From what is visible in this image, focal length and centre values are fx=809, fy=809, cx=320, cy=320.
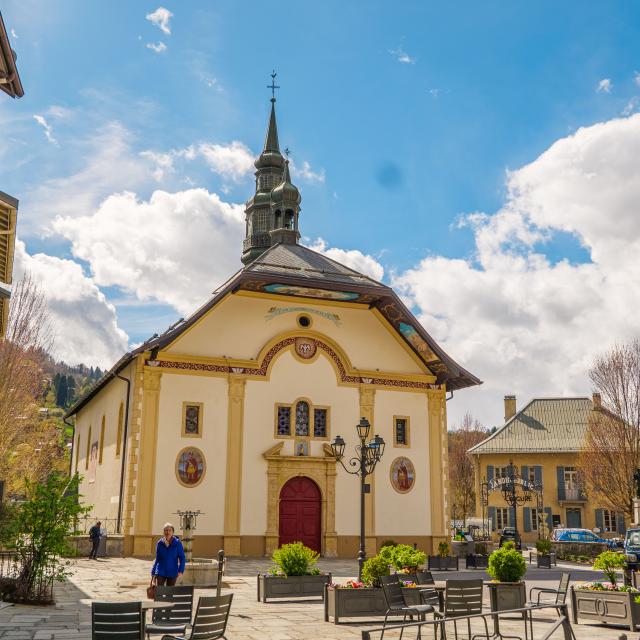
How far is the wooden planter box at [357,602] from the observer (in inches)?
522

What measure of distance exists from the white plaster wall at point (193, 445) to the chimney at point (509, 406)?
1401 inches

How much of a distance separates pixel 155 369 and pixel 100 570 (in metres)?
7.40

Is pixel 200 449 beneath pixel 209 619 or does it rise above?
above

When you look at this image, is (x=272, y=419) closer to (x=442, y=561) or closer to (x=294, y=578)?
(x=442, y=561)

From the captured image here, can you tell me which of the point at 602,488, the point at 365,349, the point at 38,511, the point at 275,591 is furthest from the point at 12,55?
the point at 602,488

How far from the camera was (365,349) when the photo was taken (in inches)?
1217

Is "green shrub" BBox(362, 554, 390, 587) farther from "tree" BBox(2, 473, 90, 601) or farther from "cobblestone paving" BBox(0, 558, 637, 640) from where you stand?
"tree" BBox(2, 473, 90, 601)

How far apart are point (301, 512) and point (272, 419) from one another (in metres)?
3.46

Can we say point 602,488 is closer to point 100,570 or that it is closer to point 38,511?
point 100,570

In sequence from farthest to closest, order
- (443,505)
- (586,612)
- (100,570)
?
(443,505) → (100,570) → (586,612)

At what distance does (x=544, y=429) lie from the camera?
52.9 meters

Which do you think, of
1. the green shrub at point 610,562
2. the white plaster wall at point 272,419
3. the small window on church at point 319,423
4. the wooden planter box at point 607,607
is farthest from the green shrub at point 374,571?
the small window on church at point 319,423

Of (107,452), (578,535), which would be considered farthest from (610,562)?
(578,535)

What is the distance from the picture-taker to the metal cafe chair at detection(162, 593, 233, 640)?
8578 mm
